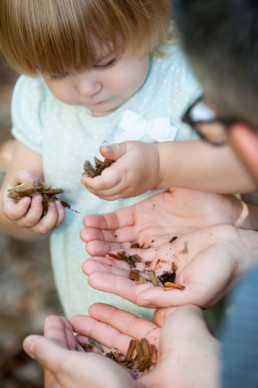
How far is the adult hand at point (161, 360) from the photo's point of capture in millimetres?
1470

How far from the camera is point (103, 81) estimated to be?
2107mm

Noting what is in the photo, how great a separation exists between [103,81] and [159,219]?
77 centimetres

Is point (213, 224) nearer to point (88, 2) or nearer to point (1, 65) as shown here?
point (88, 2)

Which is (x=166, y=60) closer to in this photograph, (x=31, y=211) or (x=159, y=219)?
(x=159, y=219)

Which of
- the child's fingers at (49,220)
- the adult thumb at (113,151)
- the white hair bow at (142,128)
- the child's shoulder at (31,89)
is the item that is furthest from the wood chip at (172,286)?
the child's shoulder at (31,89)

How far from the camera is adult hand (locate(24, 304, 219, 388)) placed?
1470mm

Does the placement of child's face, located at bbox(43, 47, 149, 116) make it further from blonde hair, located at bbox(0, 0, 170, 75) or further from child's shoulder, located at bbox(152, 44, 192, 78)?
child's shoulder, located at bbox(152, 44, 192, 78)

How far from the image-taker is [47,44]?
1858 millimetres

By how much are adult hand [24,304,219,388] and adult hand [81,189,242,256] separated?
53 centimetres

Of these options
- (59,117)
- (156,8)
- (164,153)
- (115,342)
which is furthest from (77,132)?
(115,342)

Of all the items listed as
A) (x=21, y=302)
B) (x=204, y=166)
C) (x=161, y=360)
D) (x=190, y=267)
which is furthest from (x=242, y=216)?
(x=21, y=302)

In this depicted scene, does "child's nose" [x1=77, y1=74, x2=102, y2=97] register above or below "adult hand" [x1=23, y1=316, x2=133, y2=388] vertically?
above

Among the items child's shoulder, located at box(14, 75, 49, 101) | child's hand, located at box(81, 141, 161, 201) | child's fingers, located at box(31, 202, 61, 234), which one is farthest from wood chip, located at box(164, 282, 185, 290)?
child's shoulder, located at box(14, 75, 49, 101)

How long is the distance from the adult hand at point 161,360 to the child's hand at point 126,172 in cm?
62
